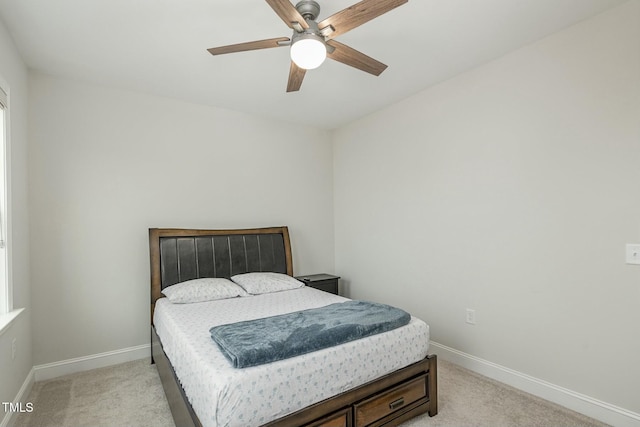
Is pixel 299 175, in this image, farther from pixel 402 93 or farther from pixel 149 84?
pixel 149 84

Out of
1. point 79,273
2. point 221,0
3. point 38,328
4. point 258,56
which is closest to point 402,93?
point 258,56

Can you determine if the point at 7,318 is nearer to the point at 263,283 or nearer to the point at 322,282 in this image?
the point at 263,283

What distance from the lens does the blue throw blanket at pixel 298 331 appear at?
5.29 feet

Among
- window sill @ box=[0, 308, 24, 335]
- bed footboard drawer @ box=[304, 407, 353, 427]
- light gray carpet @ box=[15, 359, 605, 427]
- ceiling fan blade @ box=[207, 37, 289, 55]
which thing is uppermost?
ceiling fan blade @ box=[207, 37, 289, 55]

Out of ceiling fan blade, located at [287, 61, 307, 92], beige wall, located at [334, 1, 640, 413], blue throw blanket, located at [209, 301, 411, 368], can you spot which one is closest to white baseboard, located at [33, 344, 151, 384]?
blue throw blanket, located at [209, 301, 411, 368]

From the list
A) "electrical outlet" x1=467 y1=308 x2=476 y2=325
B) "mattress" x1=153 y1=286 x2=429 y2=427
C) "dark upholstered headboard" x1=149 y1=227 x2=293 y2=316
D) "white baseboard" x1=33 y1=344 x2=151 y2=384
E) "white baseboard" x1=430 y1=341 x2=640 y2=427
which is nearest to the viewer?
"mattress" x1=153 y1=286 x2=429 y2=427

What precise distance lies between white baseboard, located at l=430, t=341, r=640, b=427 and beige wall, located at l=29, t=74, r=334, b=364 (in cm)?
260

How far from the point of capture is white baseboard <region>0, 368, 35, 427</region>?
1988 mm

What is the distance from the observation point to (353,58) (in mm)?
2143

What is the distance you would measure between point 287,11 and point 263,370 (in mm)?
1823

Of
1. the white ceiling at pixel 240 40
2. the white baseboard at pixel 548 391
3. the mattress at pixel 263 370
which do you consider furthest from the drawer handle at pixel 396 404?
the white ceiling at pixel 240 40

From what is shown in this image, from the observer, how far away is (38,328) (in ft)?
9.11

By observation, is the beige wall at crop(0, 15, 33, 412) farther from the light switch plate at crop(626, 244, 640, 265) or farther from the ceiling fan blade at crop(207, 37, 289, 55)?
the light switch plate at crop(626, 244, 640, 265)

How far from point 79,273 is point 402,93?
12.0 feet
